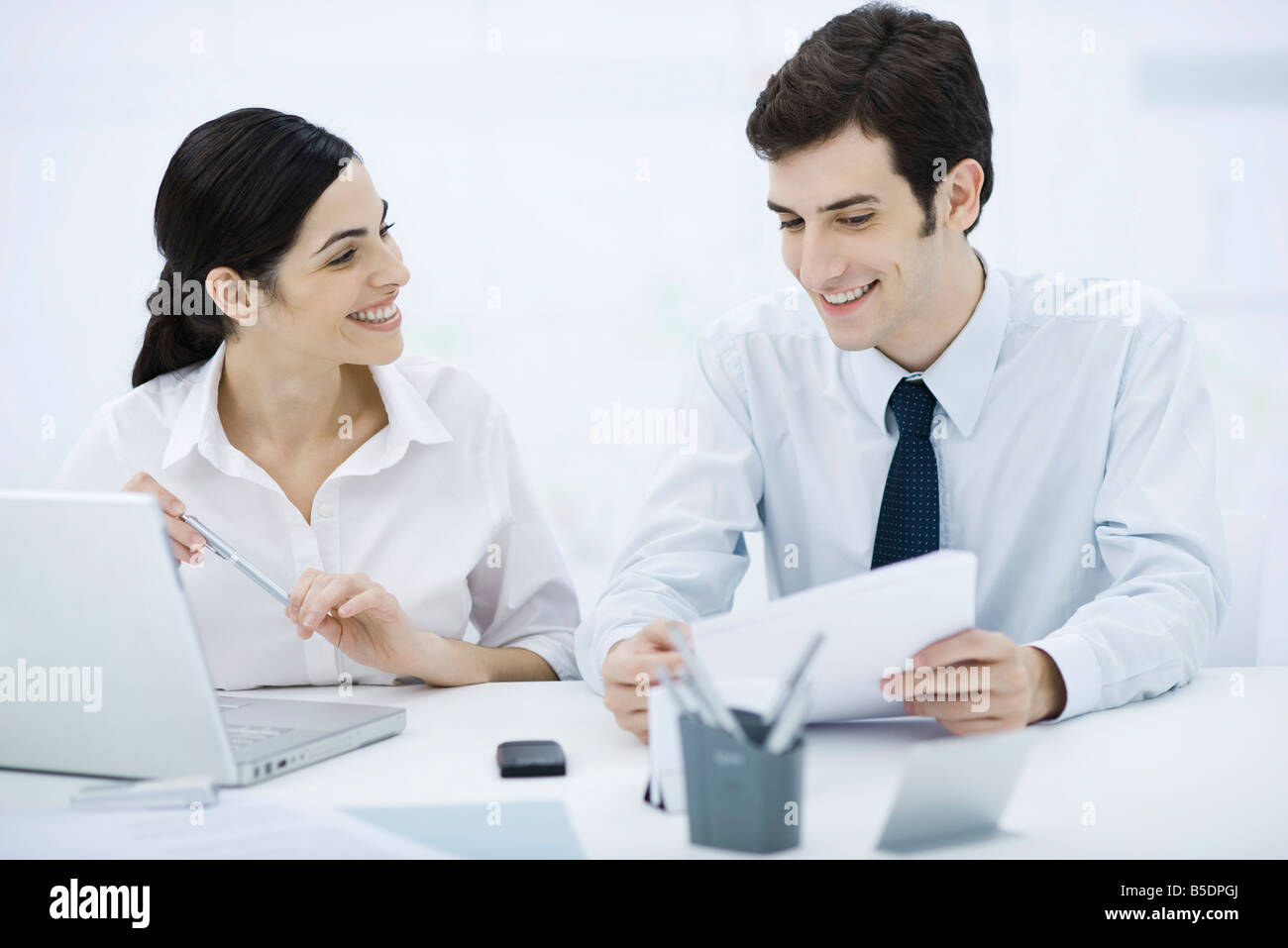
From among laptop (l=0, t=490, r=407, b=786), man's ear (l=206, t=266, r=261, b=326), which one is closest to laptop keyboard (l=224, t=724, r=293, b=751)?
laptop (l=0, t=490, r=407, b=786)

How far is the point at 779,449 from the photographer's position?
1801 millimetres

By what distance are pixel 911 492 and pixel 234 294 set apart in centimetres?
105

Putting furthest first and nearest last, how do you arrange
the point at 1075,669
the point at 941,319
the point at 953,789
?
the point at 941,319 → the point at 1075,669 → the point at 953,789

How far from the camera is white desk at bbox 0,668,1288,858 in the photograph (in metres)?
0.92

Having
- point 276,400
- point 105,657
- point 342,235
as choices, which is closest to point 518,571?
point 276,400

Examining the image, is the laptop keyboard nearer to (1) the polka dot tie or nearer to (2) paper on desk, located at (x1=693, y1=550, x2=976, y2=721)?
(2) paper on desk, located at (x1=693, y1=550, x2=976, y2=721)

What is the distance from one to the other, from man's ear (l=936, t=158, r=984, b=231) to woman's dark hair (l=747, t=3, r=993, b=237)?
0.02 metres

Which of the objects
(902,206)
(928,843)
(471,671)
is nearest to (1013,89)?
(902,206)

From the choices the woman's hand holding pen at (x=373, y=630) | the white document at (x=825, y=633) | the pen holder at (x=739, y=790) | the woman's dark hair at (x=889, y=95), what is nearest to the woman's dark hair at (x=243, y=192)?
the woman's hand holding pen at (x=373, y=630)

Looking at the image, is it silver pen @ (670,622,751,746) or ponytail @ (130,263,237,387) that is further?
ponytail @ (130,263,237,387)

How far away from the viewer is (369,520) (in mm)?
1743

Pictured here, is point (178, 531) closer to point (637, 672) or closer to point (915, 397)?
point (637, 672)

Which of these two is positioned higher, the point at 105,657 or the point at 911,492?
the point at 911,492
